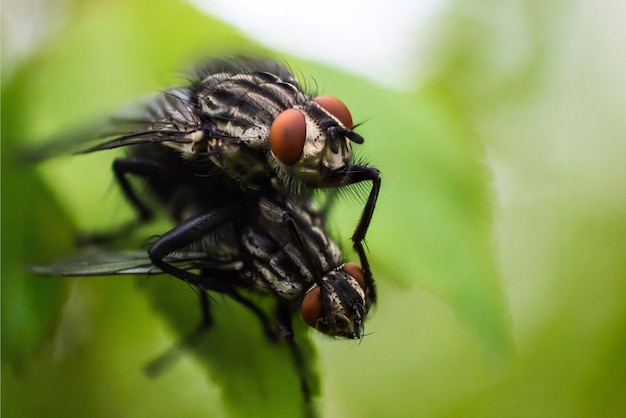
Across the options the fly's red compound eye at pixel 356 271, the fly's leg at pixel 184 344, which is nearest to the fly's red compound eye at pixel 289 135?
the fly's red compound eye at pixel 356 271

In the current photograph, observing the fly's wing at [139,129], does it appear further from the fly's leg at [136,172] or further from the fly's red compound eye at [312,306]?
the fly's red compound eye at [312,306]

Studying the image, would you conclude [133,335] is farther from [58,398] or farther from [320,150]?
[320,150]

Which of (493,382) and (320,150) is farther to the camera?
(493,382)

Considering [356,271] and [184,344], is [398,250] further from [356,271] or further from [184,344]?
[184,344]

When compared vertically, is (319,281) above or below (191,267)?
above

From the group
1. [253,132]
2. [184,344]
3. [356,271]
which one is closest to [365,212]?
[356,271]

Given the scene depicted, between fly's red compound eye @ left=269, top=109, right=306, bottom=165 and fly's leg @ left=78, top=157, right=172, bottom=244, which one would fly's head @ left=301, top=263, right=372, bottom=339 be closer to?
fly's red compound eye @ left=269, top=109, right=306, bottom=165

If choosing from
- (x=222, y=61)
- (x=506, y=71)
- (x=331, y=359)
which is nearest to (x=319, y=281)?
(x=331, y=359)

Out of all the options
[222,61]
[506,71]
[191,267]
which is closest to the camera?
[191,267]
